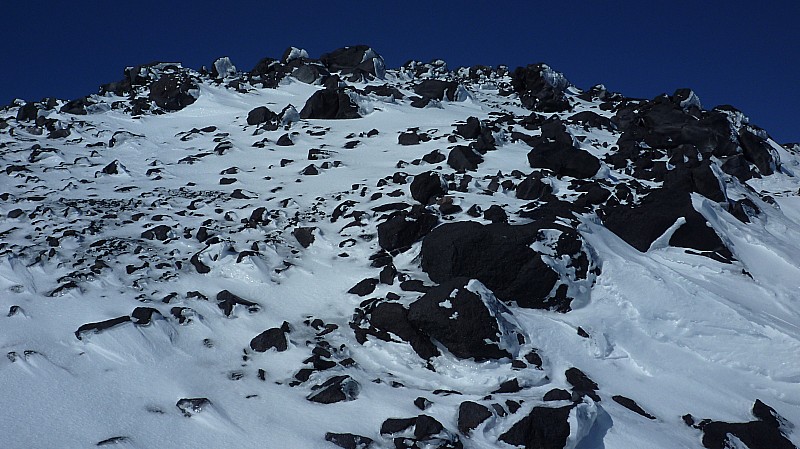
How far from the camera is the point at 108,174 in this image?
50.3 feet

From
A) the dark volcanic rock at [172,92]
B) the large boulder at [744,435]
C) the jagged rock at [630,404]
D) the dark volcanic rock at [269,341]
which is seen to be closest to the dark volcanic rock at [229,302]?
the dark volcanic rock at [269,341]

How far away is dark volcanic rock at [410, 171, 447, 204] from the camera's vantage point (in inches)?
479

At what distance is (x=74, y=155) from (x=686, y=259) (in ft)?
53.0

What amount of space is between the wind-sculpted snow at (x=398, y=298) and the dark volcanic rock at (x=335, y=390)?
3cm

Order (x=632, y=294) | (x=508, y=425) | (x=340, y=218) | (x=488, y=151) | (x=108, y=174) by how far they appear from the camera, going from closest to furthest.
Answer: (x=508, y=425) → (x=632, y=294) → (x=340, y=218) → (x=108, y=174) → (x=488, y=151)

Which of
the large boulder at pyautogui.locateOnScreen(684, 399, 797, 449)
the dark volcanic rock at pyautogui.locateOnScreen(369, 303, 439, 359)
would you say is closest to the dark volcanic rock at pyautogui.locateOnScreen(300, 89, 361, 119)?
the dark volcanic rock at pyautogui.locateOnScreen(369, 303, 439, 359)

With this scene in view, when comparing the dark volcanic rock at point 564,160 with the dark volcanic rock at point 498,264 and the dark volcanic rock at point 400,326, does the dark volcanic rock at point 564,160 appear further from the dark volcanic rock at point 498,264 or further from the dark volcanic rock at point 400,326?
the dark volcanic rock at point 400,326

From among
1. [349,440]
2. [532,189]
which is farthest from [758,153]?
[349,440]

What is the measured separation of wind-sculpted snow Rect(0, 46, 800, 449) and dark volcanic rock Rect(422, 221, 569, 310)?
0.03m

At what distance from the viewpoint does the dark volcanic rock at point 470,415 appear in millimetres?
6035

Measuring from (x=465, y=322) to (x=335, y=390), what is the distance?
1938mm

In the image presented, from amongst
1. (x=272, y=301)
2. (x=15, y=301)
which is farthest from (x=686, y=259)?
(x=15, y=301)

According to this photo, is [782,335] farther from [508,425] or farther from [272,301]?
[272,301]

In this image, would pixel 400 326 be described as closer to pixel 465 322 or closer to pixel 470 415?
pixel 465 322
